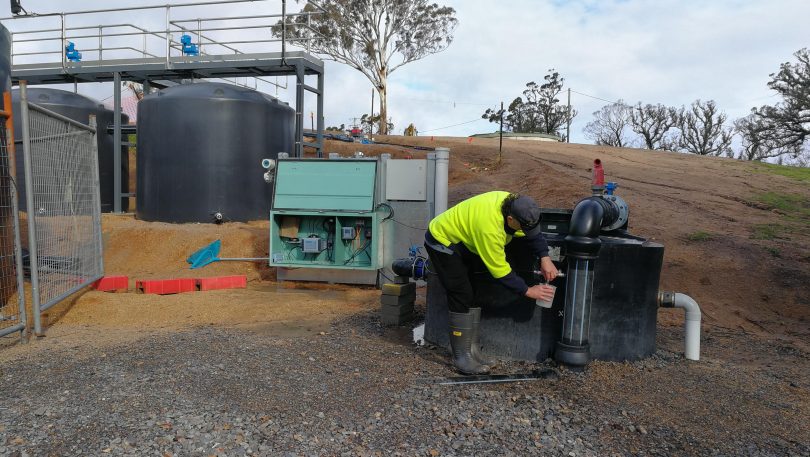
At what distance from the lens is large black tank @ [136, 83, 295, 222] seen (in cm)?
1391

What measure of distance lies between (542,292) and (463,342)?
Answer: 85 centimetres

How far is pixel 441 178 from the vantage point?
9156mm

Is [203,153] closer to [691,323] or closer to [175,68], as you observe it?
[175,68]

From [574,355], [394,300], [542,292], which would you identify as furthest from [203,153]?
[574,355]

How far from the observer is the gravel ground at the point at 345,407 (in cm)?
368

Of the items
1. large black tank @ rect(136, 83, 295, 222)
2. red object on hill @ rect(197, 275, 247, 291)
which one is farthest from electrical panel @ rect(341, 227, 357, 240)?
large black tank @ rect(136, 83, 295, 222)

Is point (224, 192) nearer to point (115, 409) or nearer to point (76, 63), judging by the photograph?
point (76, 63)

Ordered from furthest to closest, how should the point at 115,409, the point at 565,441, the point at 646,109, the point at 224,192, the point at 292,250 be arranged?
1. the point at 646,109
2. the point at 224,192
3. the point at 292,250
4. the point at 115,409
5. the point at 565,441

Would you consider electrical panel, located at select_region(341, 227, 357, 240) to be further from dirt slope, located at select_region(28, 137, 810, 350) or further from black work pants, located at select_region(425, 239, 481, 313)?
black work pants, located at select_region(425, 239, 481, 313)

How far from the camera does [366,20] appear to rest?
121ft

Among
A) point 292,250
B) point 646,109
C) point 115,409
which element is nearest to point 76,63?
point 292,250

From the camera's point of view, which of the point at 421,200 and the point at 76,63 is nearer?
the point at 421,200

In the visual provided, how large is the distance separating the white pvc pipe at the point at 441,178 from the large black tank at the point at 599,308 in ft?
12.3

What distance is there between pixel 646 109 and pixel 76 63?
173ft
